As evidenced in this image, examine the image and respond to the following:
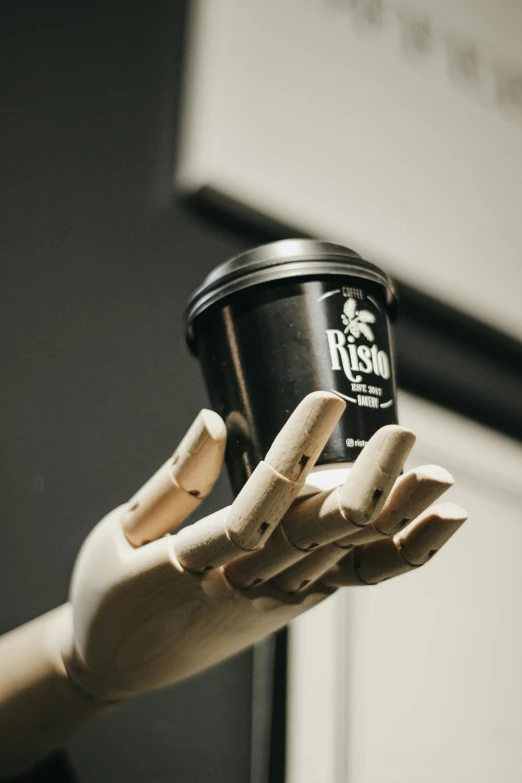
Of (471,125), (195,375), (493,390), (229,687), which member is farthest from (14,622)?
(471,125)

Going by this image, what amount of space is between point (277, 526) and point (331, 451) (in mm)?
62

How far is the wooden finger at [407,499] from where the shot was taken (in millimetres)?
494

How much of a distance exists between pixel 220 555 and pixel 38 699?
23 cm

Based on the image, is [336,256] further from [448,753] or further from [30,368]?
[448,753]

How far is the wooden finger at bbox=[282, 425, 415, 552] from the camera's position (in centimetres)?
46

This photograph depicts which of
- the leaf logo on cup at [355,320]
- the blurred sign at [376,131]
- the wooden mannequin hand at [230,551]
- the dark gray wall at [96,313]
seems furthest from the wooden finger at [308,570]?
the blurred sign at [376,131]

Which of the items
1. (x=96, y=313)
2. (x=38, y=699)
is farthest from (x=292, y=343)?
(x=96, y=313)

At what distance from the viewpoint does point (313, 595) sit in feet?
1.98

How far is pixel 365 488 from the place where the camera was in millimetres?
465

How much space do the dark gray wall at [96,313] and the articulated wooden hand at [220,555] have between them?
0.63 feet

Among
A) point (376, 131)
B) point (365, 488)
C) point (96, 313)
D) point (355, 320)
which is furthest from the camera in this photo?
point (376, 131)

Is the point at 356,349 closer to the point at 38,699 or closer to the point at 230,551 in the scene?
the point at 230,551

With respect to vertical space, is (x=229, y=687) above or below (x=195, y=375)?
below

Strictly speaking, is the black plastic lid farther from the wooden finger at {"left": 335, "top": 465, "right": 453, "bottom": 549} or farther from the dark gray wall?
the dark gray wall
